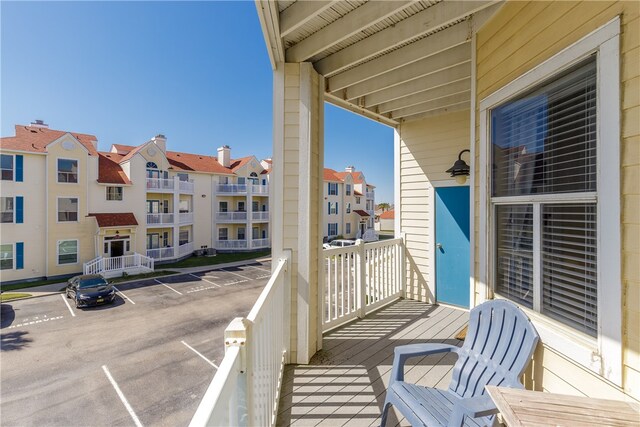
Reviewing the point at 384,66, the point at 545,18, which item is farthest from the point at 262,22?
the point at 545,18

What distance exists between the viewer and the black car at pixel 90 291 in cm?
865

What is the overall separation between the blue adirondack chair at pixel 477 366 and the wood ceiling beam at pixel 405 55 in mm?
→ 2188

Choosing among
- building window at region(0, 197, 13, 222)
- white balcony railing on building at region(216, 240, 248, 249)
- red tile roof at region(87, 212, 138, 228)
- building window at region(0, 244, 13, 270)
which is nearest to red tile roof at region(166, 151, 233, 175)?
red tile roof at region(87, 212, 138, 228)

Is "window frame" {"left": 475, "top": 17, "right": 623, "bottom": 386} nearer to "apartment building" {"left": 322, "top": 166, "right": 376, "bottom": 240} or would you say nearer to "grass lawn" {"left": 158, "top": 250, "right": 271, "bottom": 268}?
"grass lawn" {"left": 158, "top": 250, "right": 271, "bottom": 268}

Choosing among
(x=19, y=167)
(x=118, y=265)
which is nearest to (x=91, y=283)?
(x=118, y=265)

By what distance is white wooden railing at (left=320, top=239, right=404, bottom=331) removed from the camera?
11.6ft

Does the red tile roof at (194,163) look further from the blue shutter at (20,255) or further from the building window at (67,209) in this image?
the blue shutter at (20,255)

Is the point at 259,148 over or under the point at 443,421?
over

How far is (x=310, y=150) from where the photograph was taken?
2756 mm

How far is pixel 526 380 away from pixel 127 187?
1725 cm

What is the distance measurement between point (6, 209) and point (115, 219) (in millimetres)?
3698

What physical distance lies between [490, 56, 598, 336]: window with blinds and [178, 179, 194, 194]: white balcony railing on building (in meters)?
17.8

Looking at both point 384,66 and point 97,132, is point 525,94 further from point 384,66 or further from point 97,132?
point 97,132

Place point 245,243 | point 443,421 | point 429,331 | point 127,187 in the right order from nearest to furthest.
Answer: point 443,421 → point 429,331 → point 127,187 → point 245,243
